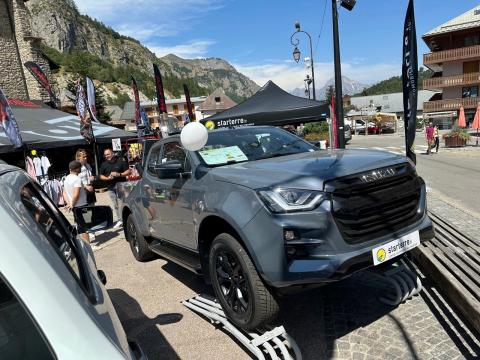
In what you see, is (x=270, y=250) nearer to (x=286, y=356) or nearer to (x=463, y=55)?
(x=286, y=356)

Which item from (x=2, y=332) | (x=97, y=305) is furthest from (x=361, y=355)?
(x=2, y=332)

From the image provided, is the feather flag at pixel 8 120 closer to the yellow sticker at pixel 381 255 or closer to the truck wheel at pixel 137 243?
the truck wheel at pixel 137 243

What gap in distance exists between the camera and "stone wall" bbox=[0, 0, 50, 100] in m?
31.7

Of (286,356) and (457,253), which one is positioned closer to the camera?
(286,356)

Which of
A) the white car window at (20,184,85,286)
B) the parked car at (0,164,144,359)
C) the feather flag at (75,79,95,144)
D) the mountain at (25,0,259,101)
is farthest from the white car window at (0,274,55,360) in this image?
the mountain at (25,0,259,101)

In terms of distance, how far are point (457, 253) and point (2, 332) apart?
4.32m

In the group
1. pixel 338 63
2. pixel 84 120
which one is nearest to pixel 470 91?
pixel 338 63

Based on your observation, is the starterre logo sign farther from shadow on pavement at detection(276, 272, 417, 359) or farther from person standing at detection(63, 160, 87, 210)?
person standing at detection(63, 160, 87, 210)

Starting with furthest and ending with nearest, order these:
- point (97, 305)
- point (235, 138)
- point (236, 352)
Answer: point (235, 138) → point (236, 352) → point (97, 305)

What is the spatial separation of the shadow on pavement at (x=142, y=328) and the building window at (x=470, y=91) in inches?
1970

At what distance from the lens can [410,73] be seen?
6.99 meters

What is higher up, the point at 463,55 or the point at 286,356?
the point at 463,55

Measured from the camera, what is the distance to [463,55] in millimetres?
43312

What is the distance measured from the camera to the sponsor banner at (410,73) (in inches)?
272
